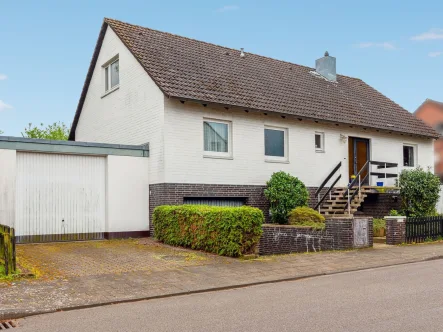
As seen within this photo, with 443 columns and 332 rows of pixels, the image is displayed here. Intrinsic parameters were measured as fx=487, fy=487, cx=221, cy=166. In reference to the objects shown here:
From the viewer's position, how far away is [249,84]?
19.6m

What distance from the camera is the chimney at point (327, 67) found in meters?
24.7

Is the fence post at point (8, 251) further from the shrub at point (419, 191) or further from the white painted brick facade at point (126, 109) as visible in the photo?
the shrub at point (419, 191)

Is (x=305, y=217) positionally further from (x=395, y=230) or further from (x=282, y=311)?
(x=282, y=311)

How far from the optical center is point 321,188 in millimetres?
19875

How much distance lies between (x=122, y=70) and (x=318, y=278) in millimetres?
12031

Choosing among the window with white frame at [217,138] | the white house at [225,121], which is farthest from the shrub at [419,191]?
the window with white frame at [217,138]

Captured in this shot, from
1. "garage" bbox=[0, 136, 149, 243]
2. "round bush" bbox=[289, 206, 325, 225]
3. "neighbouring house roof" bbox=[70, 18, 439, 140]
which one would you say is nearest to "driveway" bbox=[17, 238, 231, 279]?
"garage" bbox=[0, 136, 149, 243]

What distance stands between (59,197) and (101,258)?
408cm

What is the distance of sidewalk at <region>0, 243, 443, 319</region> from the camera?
310 inches

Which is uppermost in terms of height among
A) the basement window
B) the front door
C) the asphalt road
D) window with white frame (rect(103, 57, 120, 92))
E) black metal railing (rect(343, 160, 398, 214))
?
window with white frame (rect(103, 57, 120, 92))

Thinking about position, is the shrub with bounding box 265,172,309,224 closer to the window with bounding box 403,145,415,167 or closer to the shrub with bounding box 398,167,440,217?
the shrub with bounding box 398,167,440,217

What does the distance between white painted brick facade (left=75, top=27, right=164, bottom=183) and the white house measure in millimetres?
41

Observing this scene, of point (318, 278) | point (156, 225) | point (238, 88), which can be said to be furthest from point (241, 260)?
point (238, 88)

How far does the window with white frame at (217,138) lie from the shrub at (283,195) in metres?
2.00
